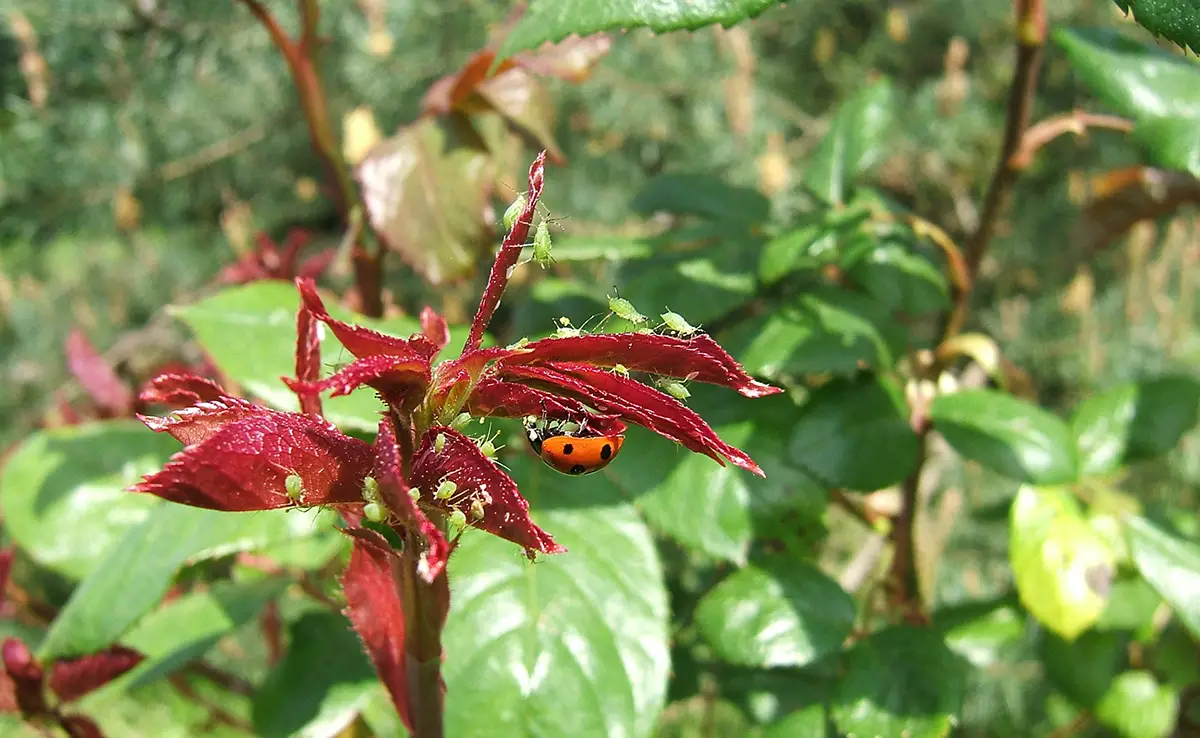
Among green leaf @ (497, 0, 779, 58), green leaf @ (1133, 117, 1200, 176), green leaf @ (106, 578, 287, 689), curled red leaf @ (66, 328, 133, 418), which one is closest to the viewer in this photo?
green leaf @ (497, 0, 779, 58)

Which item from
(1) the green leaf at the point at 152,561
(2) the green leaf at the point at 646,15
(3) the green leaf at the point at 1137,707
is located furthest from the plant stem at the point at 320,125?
(3) the green leaf at the point at 1137,707

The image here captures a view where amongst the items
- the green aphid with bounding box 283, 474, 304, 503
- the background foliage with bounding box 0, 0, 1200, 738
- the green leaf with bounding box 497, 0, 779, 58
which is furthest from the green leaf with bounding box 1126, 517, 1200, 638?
the green aphid with bounding box 283, 474, 304, 503

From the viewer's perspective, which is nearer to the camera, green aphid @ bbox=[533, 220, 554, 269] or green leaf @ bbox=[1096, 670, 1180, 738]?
green aphid @ bbox=[533, 220, 554, 269]

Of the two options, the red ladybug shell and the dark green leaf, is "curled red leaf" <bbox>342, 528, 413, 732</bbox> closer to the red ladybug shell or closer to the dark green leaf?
the red ladybug shell

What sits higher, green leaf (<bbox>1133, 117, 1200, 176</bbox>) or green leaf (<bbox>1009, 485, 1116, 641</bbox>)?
green leaf (<bbox>1133, 117, 1200, 176</bbox>)

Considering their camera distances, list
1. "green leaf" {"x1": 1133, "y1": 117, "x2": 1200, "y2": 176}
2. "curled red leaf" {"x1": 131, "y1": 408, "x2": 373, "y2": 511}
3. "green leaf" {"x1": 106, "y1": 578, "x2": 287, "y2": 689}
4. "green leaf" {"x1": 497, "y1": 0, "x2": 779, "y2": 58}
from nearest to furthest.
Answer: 1. "curled red leaf" {"x1": 131, "y1": 408, "x2": 373, "y2": 511}
2. "green leaf" {"x1": 497, "y1": 0, "x2": 779, "y2": 58}
3. "green leaf" {"x1": 1133, "y1": 117, "x2": 1200, "y2": 176}
4. "green leaf" {"x1": 106, "y1": 578, "x2": 287, "y2": 689}

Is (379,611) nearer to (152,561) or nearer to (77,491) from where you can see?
(152,561)

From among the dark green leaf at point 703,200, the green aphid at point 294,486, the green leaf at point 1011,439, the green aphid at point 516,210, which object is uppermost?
the green aphid at point 516,210

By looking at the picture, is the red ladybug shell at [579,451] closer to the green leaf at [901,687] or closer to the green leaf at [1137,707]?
the green leaf at [901,687]

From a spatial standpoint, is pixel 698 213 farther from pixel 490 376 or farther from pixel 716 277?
pixel 490 376
